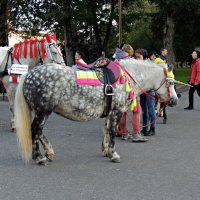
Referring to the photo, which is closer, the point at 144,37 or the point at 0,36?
the point at 0,36

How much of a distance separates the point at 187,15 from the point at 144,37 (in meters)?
31.1

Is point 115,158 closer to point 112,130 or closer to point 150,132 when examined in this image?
point 112,130

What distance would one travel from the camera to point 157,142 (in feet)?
28.2

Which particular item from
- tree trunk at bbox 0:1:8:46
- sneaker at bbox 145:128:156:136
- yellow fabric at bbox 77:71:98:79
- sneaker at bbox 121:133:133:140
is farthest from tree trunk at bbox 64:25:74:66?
yellow fabric at bbox 77:71:98:79

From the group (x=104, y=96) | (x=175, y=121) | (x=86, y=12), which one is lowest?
(x=175, y=121)

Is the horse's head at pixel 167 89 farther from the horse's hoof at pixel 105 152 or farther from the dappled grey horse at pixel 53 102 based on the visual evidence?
the horse's hoof at pixel 105 152

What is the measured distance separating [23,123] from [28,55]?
10.8ft

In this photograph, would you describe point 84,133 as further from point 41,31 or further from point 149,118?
point 41,31

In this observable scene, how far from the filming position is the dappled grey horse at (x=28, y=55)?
29.5 ft

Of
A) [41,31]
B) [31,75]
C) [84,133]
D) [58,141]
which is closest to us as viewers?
[31,75]

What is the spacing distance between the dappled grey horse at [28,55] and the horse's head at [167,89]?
2353 millimetres

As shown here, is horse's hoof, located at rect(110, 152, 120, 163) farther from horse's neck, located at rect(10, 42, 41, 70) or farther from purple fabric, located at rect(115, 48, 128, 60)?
horse's neck, located at rect(10, 42, 41, 70)

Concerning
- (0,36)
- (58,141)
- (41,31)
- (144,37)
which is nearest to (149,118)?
(58,141)

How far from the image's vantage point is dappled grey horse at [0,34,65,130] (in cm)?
898
